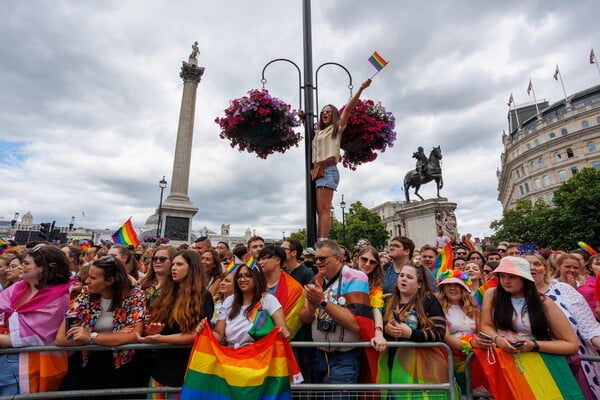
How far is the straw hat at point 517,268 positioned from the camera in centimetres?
314

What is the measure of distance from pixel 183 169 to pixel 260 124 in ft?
72.3

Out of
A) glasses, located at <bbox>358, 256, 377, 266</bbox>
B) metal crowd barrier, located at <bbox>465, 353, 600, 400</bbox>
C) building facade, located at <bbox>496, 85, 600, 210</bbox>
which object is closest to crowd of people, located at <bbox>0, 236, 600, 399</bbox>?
metal crowd barrier, located at <bbox>465, 353, 600, 400</bbox>

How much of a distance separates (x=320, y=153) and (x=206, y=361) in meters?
3.34

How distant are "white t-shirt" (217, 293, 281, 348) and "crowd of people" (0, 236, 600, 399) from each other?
1cm

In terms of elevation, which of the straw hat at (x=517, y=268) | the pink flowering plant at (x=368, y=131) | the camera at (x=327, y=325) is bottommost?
the camera at (x=327, y=325)

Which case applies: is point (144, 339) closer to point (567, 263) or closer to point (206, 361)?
point (206, 361)

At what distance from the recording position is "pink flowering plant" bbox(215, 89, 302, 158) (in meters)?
5.29

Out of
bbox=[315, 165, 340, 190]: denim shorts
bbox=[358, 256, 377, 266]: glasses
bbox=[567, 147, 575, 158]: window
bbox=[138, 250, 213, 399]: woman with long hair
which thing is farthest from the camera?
bbox=[567, 147, 575, 158]: window

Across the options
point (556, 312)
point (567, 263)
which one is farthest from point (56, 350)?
point (567, 263)

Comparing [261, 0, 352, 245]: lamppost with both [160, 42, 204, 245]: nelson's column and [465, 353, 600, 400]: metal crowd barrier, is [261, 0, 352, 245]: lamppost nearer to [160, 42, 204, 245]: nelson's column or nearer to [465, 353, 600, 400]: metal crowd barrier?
[465, 353, 600, 400]: metal crowd barrier

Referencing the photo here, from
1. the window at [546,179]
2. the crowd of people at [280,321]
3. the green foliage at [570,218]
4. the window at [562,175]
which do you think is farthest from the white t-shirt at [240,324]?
the window at [546,179]

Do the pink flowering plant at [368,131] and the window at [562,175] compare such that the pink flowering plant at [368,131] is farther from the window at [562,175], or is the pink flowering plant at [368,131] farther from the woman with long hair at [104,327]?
the window at [562,175]

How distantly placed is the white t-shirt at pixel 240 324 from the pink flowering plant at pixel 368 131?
10.8ft

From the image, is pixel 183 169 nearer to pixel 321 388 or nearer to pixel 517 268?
pixel 321 388
